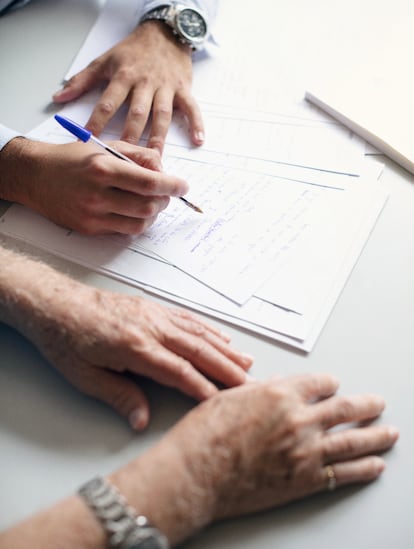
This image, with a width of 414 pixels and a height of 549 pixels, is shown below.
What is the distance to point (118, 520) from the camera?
19.7 inches

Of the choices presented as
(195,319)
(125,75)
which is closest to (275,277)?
(195,319)

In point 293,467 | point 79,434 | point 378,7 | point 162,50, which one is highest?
point 378,7

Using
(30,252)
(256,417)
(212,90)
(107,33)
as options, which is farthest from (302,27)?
(256,417)

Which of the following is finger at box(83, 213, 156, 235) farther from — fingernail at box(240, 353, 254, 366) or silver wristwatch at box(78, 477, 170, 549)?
silver wristwatch at box(78, 477, 170, 549)

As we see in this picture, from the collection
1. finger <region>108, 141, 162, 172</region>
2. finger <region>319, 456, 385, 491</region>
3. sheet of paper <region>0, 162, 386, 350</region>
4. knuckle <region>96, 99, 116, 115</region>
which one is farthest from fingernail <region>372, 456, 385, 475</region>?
knuckle <region>96, 99, 116, 115</region>

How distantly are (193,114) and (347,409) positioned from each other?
633 mm

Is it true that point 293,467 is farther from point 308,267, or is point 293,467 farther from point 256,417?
point 308,267

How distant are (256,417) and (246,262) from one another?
256 millimetres

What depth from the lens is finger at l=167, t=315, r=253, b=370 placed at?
654 millimetres

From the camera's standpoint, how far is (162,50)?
1089mm

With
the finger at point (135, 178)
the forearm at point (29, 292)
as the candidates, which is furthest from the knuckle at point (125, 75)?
the forearm at point (29, 292)

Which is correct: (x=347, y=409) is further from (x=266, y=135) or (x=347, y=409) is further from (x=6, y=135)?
(x=6, y=135)

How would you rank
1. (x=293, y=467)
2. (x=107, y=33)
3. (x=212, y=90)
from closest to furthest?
(x=293, y=467) < (x=212, y=90) < (x=107, y=33)

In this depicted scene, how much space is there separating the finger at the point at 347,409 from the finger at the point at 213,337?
0.36ft
